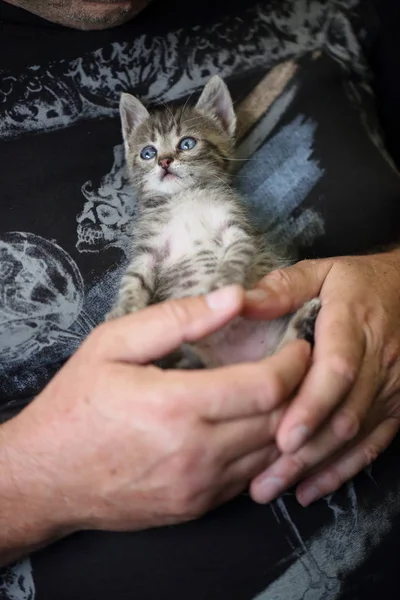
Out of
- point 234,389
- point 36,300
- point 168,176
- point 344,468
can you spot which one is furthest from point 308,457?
point 168,176

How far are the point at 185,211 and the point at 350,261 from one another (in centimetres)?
49

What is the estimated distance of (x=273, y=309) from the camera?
1121 mm

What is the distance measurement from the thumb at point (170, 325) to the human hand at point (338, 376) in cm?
12

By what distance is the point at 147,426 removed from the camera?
93cm

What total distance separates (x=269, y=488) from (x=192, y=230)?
71 centimetres

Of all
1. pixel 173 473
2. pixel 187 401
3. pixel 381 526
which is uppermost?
pixel 187 401

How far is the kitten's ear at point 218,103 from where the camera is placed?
153 centimetres

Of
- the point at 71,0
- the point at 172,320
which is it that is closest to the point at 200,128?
the point at 71,0

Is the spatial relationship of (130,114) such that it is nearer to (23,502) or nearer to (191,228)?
(191,228)

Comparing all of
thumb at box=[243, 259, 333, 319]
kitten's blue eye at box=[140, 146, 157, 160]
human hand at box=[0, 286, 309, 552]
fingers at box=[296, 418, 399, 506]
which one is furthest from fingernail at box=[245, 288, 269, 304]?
kitten's blue eye at box=[140, 146, 157, 160]

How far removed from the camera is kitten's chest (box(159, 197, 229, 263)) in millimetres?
1515

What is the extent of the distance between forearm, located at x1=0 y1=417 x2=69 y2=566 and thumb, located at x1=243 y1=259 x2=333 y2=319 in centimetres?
46

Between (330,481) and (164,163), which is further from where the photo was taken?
(164,163)

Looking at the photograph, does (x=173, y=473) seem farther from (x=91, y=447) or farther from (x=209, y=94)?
(x=209, y=94)
